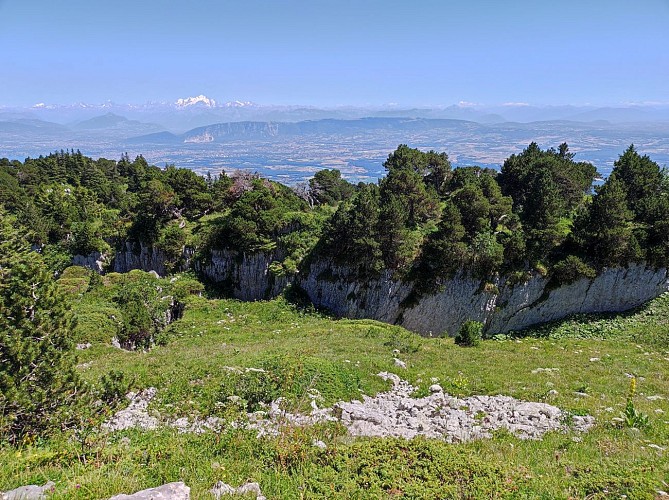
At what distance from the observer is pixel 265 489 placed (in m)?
6.43

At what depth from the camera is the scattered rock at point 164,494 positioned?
5590 millimetres

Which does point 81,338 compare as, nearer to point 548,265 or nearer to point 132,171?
point 548,265

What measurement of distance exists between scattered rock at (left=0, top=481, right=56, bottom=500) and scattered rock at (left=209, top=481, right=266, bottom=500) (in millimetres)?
2480

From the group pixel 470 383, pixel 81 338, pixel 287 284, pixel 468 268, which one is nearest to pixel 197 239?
pixel 287 284

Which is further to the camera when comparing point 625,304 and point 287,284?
point 287,284

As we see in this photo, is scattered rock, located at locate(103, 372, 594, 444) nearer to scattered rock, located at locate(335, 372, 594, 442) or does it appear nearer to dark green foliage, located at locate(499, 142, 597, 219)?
scattered rock, located at locate(335, 372, 594, 442)

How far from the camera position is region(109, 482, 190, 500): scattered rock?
5590mm

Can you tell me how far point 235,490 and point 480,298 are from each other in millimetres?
27164

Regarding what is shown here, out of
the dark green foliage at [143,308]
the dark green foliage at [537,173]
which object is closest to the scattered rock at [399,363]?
the dark green foliage at [143,308]

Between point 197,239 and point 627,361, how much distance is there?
3525cm

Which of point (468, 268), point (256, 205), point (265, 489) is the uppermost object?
point (256, 205)

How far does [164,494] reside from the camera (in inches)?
226

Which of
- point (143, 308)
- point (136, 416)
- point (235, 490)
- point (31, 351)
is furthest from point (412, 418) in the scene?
point (143, 308)

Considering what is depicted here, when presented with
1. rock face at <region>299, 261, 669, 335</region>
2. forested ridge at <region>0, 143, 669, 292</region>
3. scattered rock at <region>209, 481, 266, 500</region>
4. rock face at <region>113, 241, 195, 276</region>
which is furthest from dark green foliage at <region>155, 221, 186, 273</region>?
scattered rock at <region>209, 481, 266, 500</region>
